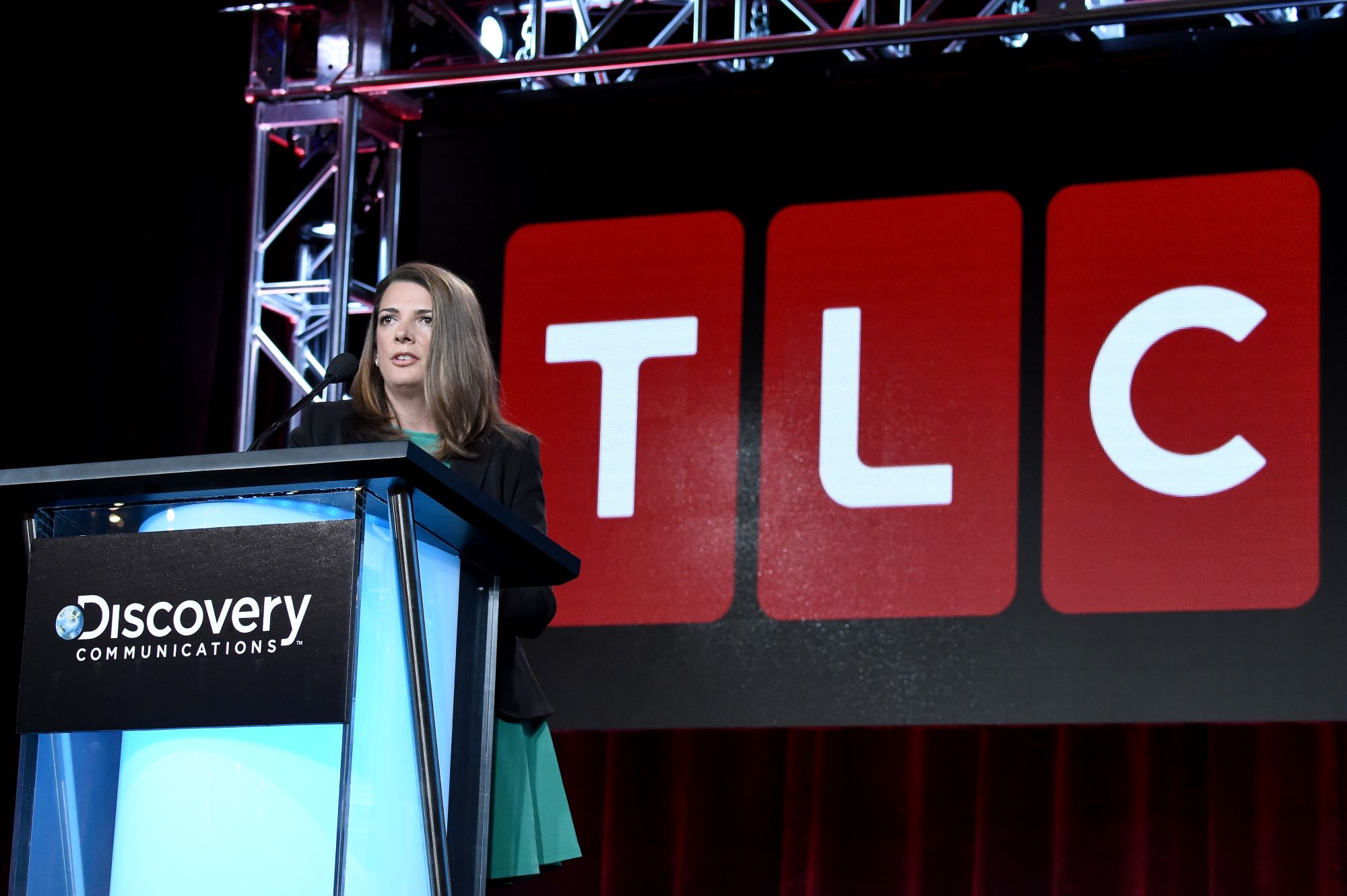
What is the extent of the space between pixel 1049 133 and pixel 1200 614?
44.3 inches

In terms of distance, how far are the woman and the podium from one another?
0.27 m

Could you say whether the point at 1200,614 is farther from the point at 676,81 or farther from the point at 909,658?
the point at 676,81

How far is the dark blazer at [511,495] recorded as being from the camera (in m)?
1.68

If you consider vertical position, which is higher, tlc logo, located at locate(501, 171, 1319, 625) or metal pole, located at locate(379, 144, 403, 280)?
metal pole, located at locate(379, 144, 403, 280)

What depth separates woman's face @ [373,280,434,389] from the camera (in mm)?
1799

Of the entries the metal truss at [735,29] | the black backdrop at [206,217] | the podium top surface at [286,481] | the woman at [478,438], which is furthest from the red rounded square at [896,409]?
the podium top surface at [286,481]

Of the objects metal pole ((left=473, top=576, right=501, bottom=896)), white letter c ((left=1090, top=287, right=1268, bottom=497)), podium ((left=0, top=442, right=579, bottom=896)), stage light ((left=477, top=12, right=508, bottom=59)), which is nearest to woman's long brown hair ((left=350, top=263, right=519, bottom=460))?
metal pole ((left=473, top=576, right=501, bottom=896))

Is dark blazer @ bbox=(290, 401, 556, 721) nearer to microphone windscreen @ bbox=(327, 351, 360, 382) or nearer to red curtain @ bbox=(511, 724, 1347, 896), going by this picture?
microphone windscreen @ bbox=(327, 351, 360, 382)

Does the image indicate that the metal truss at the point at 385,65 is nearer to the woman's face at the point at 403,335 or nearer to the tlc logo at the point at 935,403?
the tlc logo at the point at 935,403

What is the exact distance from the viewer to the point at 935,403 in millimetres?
3695

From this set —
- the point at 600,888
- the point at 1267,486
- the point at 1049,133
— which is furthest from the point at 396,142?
the point at 1267,486

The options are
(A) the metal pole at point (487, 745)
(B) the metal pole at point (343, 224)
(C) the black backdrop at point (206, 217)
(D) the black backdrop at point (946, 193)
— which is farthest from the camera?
(B) the metal pole at point (343, 224)

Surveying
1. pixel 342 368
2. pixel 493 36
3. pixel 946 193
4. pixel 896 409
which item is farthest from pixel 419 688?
pixel 493 36

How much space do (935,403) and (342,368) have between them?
200 cm
